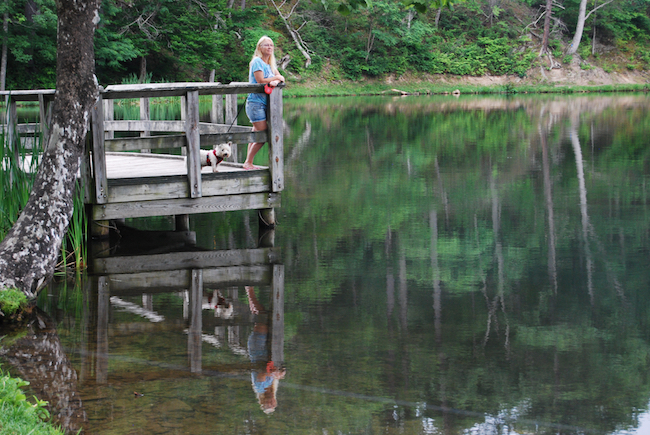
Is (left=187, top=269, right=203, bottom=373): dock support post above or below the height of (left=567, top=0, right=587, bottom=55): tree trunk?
below

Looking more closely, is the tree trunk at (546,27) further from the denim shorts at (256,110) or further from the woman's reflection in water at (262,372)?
the woman's reflection in water at (262,372)

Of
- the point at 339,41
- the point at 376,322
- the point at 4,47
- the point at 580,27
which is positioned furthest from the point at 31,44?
the point at 580,27

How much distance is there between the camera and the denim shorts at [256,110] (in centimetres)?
915

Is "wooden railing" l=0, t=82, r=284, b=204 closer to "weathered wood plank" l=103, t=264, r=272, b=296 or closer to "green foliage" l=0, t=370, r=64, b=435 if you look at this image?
"weathered wood plank" l=103, t=264, r=272, b=296

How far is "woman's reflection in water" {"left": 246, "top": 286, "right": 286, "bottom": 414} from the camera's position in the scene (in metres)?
4.55

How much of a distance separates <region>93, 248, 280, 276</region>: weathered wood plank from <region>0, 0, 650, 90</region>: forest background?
2405 cm

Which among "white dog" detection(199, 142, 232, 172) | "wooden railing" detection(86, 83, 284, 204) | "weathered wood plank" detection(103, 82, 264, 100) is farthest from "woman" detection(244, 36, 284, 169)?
"white dog" detection(199, 142, 232, 172)

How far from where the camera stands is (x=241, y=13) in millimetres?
39469

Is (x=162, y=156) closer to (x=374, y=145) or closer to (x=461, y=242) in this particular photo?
(x=461, y=242)

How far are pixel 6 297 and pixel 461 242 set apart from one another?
199 inches

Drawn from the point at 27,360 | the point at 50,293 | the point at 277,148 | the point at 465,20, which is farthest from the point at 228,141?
the point at 465,20

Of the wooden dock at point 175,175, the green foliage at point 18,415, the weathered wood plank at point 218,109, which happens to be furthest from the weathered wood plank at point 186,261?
the green foliage at point 18,415

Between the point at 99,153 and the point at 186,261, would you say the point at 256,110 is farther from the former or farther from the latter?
the point at 186,261

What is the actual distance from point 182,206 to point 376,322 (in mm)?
3545
